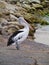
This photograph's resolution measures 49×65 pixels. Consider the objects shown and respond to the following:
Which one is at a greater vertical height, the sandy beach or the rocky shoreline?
the sandy beach

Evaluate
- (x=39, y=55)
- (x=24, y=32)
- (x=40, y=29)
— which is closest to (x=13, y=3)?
(x=40, y=29)

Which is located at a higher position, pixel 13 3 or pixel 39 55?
pixel 39 55

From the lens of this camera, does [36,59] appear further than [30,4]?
No

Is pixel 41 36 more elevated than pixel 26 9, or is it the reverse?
pixel 41 36

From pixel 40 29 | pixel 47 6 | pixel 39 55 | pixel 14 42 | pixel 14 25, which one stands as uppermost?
pixel 39 55

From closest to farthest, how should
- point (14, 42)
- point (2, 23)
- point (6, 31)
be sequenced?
point (14, 42) < point (6, 31) < point (2, 23)

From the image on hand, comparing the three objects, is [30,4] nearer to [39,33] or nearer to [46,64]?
[39,33]

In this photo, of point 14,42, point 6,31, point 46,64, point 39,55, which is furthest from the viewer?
point 6,31

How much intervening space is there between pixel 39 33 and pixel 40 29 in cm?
263

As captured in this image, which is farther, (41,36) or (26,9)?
(26,9)

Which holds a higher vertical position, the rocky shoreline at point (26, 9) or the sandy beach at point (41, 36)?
the sandy beach at point (41, 36)

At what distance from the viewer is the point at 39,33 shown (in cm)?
2555

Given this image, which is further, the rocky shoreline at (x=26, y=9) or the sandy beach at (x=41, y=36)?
the rocky shoreline at (x=26, y=9)

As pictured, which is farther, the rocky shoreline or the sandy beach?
the rocky shoreline
